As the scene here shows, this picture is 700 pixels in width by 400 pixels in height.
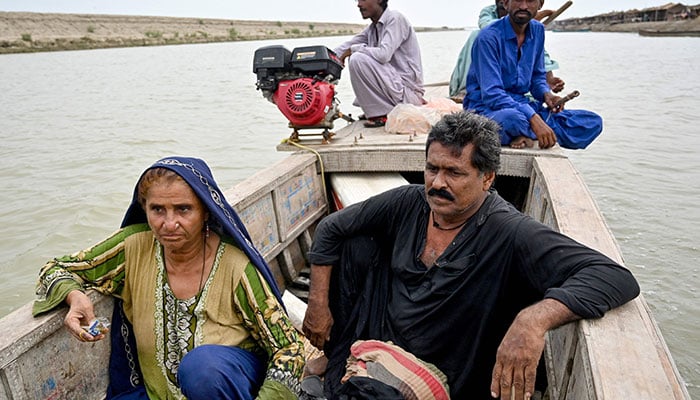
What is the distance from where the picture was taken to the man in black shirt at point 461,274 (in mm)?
1307

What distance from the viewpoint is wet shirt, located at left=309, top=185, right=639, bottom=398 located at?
4.75 feet

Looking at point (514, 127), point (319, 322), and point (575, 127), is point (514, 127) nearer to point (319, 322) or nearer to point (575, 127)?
point (575, 127)

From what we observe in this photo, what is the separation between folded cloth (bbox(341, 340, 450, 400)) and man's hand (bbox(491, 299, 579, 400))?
0.90 ft

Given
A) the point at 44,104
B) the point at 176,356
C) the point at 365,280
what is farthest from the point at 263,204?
the point at 44,104

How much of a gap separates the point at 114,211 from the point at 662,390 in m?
6.43

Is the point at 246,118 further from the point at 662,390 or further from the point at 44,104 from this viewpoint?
the point at 662,390

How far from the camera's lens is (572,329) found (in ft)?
4.72

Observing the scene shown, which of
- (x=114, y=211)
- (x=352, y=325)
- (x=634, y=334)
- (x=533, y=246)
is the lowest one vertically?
(x=114, y=211)

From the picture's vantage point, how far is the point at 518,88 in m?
3.38

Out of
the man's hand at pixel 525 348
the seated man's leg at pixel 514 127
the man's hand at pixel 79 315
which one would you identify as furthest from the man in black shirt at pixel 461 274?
the seated man's leg at pixel 514 127

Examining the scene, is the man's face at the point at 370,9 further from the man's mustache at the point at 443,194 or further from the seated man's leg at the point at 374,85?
the man's mustache at the point at 443,194

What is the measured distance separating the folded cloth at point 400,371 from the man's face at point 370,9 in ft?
11.1

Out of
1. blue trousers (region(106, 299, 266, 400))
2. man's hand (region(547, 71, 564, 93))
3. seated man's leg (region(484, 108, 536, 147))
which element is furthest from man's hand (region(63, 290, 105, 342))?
man's hand (region(547, 71, 564, 93))

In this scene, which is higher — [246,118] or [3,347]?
[3,347]
